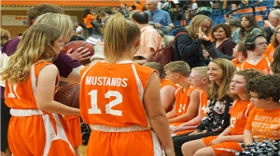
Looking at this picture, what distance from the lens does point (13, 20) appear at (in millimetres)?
24281

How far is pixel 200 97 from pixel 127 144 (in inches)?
112

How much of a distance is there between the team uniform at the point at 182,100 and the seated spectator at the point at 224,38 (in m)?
1.14

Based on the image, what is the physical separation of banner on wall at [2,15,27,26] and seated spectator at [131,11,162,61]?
58.1 feet

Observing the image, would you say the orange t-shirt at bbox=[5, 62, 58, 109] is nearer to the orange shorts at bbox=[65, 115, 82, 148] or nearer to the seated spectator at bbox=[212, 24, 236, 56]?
the orange shorts at bbox=[65, 115, 82, 148]

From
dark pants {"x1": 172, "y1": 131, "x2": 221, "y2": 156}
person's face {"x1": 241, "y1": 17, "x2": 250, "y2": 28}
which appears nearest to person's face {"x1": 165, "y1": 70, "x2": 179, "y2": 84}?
dark pants {"x1": 172, "y1": 131, "x2": 221, "y2": 156}

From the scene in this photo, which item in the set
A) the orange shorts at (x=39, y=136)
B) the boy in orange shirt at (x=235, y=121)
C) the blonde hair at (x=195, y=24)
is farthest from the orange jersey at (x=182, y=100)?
the orange shorts at (x=39, y=136)

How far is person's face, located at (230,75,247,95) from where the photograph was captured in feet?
15.1

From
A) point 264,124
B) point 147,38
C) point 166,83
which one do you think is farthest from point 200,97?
point 147,38

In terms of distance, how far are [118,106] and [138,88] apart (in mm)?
160

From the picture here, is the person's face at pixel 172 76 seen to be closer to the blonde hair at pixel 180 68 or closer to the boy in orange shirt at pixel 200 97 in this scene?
the blonde hair at pixel 180 68

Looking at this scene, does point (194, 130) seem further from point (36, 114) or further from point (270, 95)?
point (36, 114)

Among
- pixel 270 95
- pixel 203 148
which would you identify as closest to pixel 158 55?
pixel 203 148

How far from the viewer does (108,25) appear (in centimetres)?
304

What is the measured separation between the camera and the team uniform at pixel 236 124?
4.55m
